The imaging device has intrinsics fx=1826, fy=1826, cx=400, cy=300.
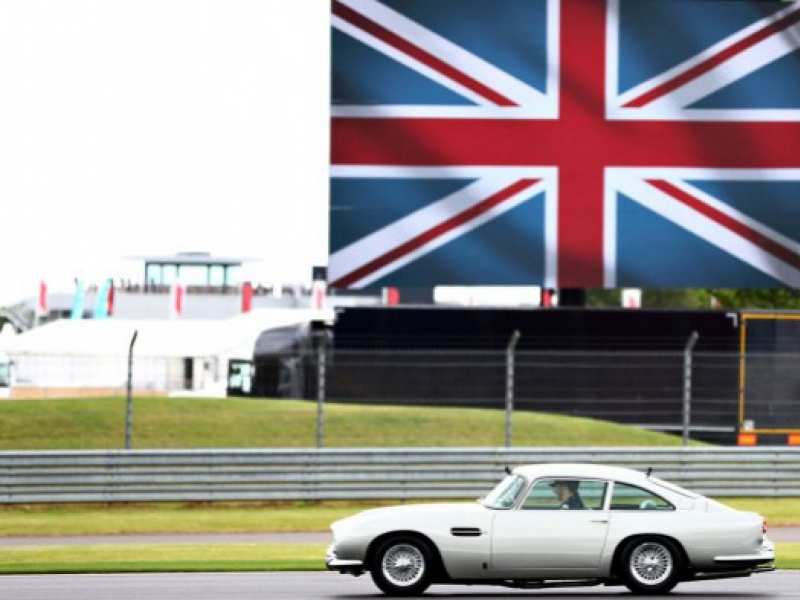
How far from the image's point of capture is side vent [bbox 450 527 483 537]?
1603 cm

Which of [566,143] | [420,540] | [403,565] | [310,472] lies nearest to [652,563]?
[420,540]

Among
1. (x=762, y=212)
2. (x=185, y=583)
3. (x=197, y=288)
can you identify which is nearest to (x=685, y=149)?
(x=762, y=212)

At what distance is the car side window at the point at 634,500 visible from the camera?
1633 centimetres

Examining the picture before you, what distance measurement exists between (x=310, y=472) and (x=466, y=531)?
35.7ft

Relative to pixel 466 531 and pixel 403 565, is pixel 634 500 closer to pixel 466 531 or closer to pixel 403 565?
pixel 466 531

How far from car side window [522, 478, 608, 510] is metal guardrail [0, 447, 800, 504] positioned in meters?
10.4

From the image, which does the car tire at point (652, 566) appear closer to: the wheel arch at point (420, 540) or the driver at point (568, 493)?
the driver at point (568, 493)

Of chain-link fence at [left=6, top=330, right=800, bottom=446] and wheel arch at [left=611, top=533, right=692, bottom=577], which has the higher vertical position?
chain-link fence at [left=6, top=330, right=800, bottom=446]

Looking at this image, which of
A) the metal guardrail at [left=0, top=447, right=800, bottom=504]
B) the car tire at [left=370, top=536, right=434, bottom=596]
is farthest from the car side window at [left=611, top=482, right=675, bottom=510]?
the metal guardrail at [left=0, top=447, right=800, bottom=504]

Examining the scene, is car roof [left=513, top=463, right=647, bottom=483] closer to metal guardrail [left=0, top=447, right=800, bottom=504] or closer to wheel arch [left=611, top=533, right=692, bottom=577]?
wheel arch [left=611, top=533, right=692, bottom=577]

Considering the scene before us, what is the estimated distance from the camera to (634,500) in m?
16.4

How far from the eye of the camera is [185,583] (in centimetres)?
1744

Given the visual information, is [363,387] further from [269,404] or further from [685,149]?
[685,149]

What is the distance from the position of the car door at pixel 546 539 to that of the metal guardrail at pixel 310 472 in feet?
34.6
